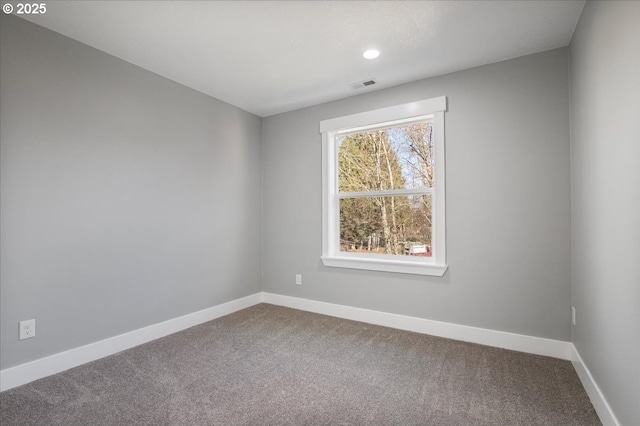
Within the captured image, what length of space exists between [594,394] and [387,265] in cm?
177

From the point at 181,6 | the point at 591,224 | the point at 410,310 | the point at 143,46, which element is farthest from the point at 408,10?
the point at 410,310

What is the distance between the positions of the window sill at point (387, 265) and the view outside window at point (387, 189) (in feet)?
0.52

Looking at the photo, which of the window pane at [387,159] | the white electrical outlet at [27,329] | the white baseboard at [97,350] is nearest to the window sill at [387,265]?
the window pane at [387,159]

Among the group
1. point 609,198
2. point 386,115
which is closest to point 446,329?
point 609,198

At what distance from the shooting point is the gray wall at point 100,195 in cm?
214

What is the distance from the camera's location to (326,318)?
3.53m

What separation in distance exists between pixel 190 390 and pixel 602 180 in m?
2.77

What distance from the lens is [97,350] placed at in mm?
2512

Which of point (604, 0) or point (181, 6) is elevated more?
point (181, 6)

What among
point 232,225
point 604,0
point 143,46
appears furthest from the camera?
point 232,225

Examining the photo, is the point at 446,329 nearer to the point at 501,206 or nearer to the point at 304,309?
the point at 501,206

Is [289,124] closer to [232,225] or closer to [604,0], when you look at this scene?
[232,225]

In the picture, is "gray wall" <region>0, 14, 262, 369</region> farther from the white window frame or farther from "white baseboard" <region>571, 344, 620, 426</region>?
"white baseboard" <region>571, 344, 620, 426</region>

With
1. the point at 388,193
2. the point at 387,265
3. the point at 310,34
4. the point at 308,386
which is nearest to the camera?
the point at 308,386
